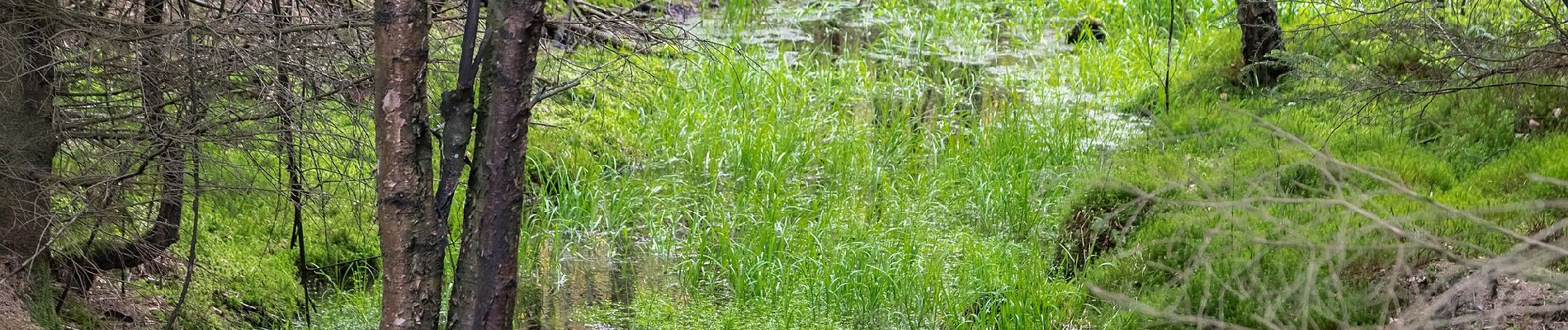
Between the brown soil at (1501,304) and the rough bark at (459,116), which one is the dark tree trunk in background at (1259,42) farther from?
the rough bark at (459,116)

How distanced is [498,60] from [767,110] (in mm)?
4455

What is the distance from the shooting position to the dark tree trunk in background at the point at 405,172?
112 inches

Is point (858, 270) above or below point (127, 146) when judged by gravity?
below

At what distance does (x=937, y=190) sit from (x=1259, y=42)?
2057 millimetres

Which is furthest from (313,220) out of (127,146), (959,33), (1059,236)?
(959,33)

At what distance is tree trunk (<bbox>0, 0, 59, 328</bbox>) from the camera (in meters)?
3.58

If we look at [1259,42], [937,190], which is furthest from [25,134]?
[1259,42]

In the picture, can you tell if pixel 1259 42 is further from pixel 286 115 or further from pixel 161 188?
pixel 161 188

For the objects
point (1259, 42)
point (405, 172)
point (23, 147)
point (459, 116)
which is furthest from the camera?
point (1259, 42)

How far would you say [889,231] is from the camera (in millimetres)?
6129

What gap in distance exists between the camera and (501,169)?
10.4 feet

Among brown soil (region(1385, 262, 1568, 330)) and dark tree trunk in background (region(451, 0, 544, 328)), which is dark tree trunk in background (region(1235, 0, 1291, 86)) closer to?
brown soil (region(1385, 262, 1568, 330))

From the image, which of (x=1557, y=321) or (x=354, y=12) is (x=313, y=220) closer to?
(x=354, y=12)

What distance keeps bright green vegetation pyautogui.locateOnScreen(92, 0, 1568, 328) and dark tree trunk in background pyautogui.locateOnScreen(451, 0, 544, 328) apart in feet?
1.87
